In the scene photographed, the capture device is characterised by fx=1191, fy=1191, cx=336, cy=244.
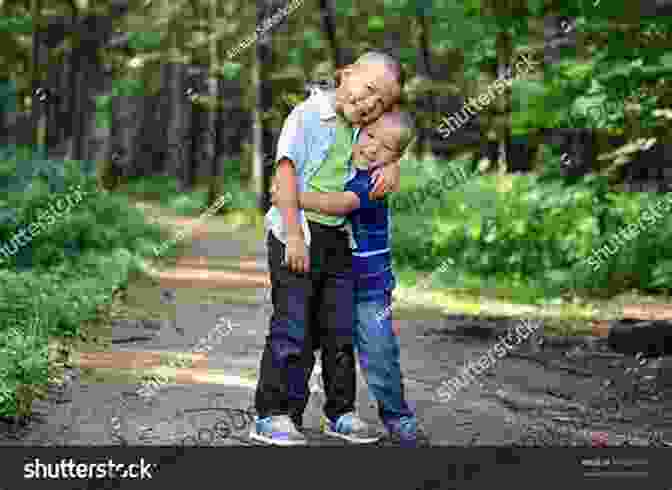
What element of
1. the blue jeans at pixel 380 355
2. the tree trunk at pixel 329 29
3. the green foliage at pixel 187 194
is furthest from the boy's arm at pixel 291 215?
the green foliage at pixel 187 194

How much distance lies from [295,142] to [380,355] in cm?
123

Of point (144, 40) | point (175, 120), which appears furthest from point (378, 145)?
point (175, 120)

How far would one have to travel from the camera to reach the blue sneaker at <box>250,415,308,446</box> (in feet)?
19.8

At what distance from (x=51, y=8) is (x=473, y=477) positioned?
26.3m

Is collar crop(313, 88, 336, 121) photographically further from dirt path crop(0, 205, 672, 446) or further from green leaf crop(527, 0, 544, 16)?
green leaf crop(527, 0, 544, 16)

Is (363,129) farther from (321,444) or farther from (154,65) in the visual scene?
(154,65)

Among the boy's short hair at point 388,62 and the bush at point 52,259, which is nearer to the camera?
the boy's short hair at point 388,62

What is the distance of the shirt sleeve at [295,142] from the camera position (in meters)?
6.06

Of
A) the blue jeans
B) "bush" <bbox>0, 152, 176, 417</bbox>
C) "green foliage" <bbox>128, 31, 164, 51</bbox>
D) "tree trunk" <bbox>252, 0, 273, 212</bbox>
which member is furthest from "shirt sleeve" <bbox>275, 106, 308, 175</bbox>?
"green foliage" <bbox>128, 31, 164, 51</bbox>

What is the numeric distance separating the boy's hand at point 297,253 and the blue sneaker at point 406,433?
3.19 feet

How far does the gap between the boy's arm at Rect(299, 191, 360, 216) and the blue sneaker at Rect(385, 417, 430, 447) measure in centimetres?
116

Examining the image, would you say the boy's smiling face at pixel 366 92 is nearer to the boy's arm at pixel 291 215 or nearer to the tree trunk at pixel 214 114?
the boy's arm at pixel 291 215

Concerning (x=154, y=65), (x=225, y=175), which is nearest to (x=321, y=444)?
(x=154, y=65)

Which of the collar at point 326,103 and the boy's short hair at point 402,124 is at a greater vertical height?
the collar at point 326,103
